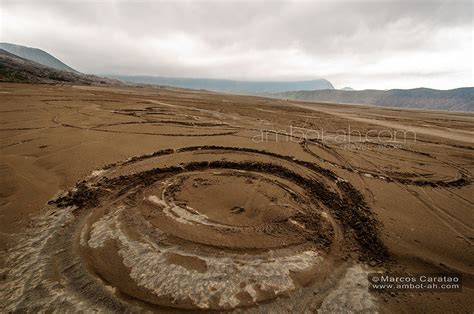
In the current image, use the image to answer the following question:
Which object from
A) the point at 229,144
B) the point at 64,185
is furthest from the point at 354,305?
the point at 229,144

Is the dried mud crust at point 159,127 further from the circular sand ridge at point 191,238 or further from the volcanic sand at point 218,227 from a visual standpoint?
the circular sand ridge at point 191,238

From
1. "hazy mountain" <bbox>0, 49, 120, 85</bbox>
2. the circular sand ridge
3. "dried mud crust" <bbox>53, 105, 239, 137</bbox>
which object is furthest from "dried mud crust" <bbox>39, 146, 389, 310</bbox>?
"hazy mountain" <bbox>0, 49, 120, 85</bbox>

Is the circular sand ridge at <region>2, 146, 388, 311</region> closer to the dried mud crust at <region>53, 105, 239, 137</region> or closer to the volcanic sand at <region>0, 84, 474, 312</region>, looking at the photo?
the volcanic sand at <region>0, 84, 474, 312</region>

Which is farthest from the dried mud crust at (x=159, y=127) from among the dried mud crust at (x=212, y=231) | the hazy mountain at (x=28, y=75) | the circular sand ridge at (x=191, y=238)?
the hazy mountain at (x=28, y=75)

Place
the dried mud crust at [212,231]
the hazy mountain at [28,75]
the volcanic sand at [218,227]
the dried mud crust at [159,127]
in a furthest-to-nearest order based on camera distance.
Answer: the hazy mountain at [28,75] < the dried mud crust at [159,127] < the dried mud crust at [212,231] < the volcanic sand at [218,227]

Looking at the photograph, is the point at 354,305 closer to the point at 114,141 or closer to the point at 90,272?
the point at 90,272
